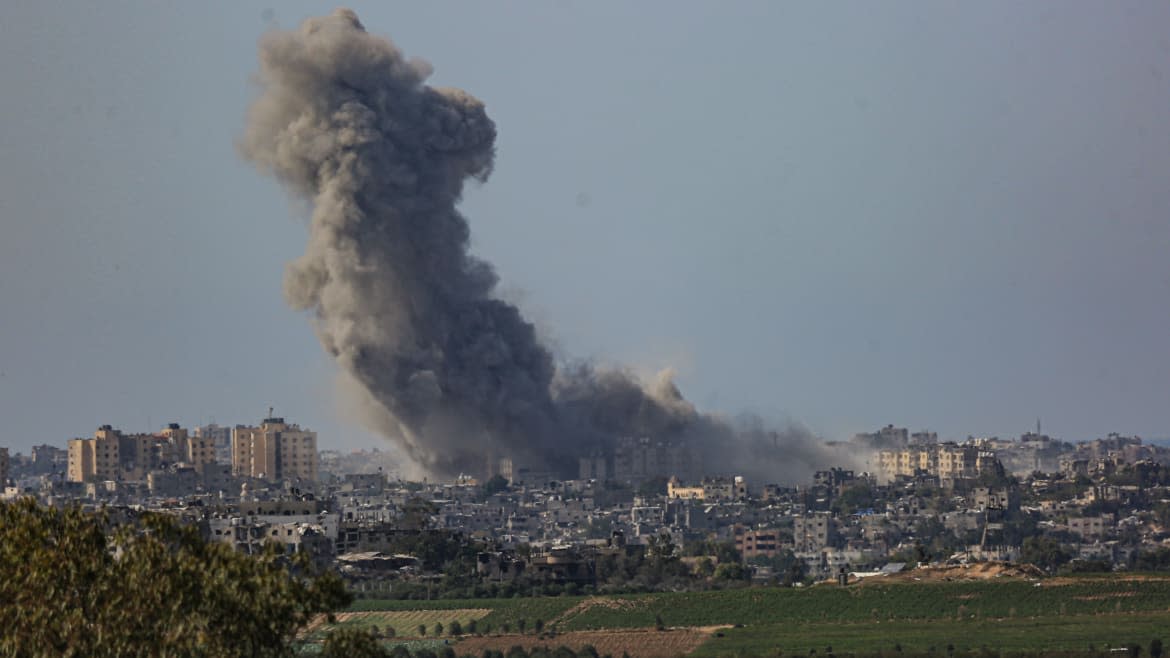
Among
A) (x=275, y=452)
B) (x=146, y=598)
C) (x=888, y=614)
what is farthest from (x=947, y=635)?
(x=275, y=452)

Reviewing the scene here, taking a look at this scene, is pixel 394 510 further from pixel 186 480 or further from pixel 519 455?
pixel 186 480

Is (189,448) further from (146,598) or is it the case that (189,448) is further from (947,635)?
(146,598)

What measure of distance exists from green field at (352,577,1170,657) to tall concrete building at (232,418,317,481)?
77.8 metres

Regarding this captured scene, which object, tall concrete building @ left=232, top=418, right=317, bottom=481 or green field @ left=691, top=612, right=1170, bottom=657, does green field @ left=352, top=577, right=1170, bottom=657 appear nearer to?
green field @ left=691, top=612, right=1170, bottom=657

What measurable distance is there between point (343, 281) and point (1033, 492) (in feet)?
164

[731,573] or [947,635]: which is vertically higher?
[731,573]

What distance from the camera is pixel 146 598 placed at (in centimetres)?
2436

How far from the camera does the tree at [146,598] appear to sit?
23719 millimetres

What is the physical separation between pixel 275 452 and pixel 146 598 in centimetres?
12459

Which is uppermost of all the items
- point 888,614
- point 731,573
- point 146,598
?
point 731,573

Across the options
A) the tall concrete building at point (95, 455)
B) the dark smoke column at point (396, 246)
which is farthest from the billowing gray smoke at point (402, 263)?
the tall concrete building at point (95, 455)

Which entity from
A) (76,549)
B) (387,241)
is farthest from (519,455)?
(76,549)

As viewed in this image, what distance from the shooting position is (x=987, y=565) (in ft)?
242

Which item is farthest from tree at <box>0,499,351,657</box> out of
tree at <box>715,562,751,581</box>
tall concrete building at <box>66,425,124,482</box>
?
tall concrete building at <box>66,425,124,482</box>
